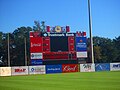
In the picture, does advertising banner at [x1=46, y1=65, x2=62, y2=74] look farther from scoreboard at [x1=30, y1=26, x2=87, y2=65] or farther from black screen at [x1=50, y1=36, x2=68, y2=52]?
black screen at [x1=50, y1=36, x2=68, y2=52]

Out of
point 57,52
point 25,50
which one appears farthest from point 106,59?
point 57,52

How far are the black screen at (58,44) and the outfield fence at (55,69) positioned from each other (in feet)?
10.2

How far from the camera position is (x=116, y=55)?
76875mm

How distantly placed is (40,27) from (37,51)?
55522 mm

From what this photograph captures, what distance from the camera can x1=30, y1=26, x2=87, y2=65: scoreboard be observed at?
1699 inches

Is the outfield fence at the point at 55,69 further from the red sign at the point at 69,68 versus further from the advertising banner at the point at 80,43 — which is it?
the advertising banner at the point at 80,43

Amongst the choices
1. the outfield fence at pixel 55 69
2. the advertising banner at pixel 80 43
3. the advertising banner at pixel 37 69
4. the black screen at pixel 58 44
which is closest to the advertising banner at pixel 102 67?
the outfield fence at pixel 55 69

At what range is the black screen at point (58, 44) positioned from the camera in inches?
1695

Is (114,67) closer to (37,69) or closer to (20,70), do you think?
(37,69)

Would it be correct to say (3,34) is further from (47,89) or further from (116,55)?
(47,89)

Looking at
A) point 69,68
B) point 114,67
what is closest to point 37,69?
point 69,68

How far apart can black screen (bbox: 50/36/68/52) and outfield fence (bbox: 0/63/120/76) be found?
310 cm

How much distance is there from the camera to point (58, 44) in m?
43.3

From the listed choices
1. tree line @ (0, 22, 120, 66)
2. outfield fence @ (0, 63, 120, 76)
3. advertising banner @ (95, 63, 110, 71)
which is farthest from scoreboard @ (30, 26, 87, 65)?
tree line @ (0, 22, 120, 66)
